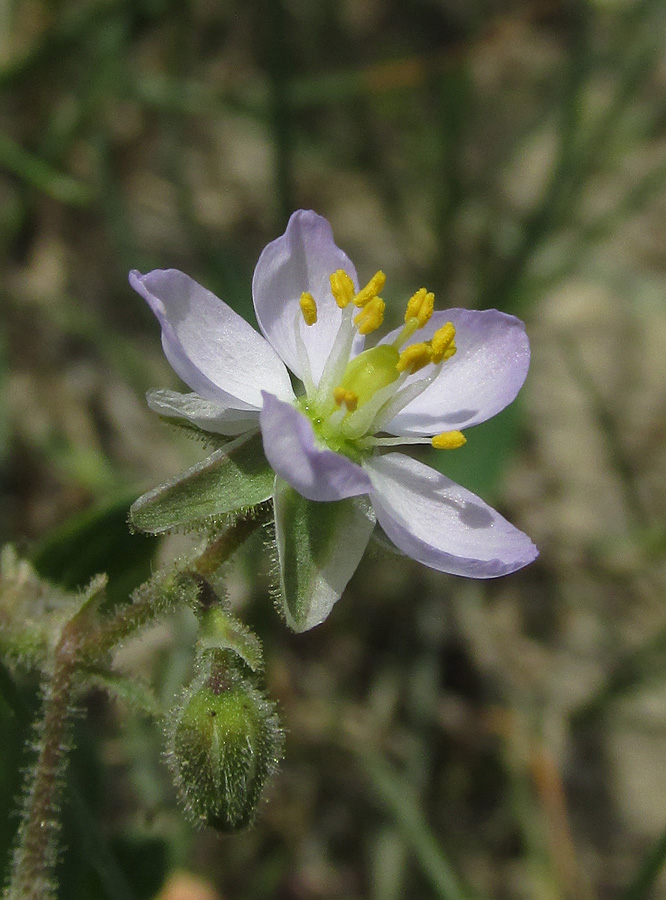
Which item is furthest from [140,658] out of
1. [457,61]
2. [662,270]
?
[662,270]

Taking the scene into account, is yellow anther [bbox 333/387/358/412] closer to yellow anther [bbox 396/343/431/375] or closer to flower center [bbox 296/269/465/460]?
flower center [bbox 296/269/465/460]

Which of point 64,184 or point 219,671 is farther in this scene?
point 64,184

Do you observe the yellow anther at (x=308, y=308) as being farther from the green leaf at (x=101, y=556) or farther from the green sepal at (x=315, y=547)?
the green leaf at (x=101, y=556)

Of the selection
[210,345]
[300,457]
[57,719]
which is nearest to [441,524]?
[300,457]

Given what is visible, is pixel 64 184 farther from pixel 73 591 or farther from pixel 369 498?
pixel 369 498

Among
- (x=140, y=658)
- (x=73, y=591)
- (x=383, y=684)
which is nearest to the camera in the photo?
(x=73, y=591)

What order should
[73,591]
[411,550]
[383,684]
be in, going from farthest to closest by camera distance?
1. [383,684]
2. [73,591]
3. [411,550]
